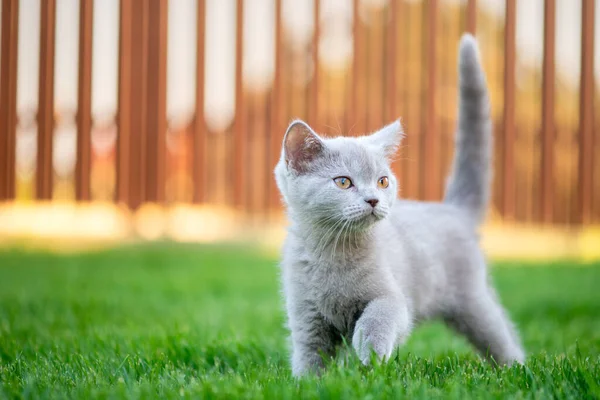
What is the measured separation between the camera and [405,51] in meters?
5.28

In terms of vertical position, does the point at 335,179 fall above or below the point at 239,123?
below

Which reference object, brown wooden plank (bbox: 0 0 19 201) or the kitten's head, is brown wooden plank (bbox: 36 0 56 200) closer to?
brown wooden plank (bbox: 0 0 19 201)

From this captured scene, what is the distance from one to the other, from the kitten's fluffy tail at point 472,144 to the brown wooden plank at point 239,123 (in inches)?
118

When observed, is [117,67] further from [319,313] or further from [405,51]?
[319,313]

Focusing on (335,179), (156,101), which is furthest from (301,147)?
(156,101)

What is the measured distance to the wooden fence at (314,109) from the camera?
16.2ft

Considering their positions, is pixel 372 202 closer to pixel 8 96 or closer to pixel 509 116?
pixel 509 116

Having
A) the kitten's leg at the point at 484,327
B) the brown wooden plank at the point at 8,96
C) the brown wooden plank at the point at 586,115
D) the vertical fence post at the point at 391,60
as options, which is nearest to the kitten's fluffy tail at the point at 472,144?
the kitten's leg at the point at 484,327

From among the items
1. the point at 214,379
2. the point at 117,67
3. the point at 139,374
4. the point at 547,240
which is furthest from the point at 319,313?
the point at 547,240

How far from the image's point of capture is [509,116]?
5.03 meters

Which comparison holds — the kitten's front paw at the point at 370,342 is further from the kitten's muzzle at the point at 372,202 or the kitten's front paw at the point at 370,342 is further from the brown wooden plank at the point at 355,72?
the brown wooden plank at the point at 355,72

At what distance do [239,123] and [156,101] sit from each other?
0.73 meters

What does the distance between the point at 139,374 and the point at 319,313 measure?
0.52m

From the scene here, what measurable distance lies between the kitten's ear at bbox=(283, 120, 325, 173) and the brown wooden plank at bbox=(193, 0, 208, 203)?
3396mm
